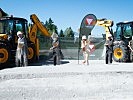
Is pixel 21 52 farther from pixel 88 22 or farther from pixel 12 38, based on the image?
pixel 88 22

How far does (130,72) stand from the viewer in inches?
572

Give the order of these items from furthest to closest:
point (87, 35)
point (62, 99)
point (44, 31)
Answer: point (44, 31) < point (87, 35) < point (62, 99)

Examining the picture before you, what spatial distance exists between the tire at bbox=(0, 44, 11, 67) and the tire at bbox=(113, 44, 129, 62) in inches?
298

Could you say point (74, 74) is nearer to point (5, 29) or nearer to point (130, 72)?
point (130, 72)

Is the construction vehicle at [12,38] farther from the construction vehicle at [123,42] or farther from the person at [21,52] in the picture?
the construction vehicle at [123,42]

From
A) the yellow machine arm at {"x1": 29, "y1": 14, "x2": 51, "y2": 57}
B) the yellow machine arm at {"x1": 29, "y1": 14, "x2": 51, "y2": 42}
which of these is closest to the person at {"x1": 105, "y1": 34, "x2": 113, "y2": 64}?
the yellow machine arm at {"x1": 29, "y1": 14, "x2": 51, "y2": 57}

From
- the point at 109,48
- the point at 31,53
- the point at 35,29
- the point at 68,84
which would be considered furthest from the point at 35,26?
the point at 68,84

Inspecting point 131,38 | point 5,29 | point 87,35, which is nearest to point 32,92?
point 87,35

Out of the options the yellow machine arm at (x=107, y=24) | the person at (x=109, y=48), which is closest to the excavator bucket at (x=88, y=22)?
the person at (x=109, y=48)

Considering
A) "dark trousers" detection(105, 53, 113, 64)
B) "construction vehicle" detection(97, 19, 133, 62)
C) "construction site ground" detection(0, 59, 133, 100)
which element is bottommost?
"construction site ground" detection(0, 59, 133, 100)

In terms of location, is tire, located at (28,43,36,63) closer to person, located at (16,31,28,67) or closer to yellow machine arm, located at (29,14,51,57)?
yellow machine arm, located at (29,14,51,57)

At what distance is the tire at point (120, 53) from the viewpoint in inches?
971

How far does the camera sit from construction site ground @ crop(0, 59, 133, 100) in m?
11.3

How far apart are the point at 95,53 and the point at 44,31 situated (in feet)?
15.5
